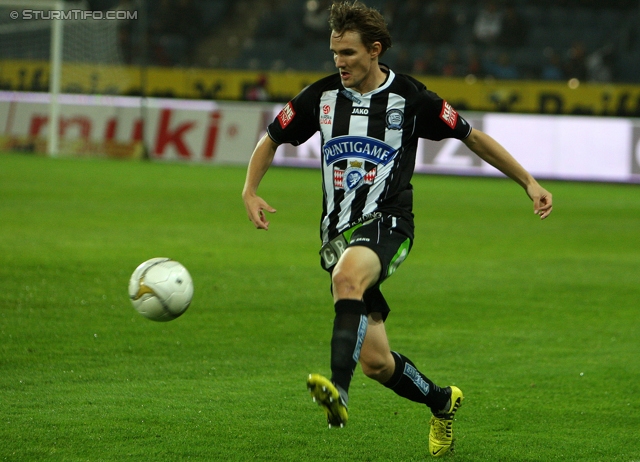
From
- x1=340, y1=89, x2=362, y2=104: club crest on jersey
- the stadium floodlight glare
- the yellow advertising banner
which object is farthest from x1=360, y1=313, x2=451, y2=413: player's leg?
the stadium floodlight glare

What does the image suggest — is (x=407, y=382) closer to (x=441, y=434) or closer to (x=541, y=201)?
(x=441, y=434)

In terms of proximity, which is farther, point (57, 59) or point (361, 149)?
point (57, 59)

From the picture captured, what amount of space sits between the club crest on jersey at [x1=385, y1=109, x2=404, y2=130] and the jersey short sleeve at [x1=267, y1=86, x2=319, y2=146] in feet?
1.11

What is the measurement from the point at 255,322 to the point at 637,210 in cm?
1096

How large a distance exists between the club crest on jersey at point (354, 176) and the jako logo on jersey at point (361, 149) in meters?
0.04

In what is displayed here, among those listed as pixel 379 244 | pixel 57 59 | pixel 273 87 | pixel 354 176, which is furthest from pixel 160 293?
pixel 273 87

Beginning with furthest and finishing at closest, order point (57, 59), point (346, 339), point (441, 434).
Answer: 1. point (57, 59)
2. point (441, 434)
3. point (346, 339)

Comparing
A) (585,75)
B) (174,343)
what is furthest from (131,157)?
(174,343)

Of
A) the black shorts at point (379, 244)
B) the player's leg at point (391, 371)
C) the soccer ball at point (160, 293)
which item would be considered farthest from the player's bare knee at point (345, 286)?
the soccer ball at point (160, 293)

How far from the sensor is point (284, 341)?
6.84 metres

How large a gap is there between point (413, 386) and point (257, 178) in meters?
1.20

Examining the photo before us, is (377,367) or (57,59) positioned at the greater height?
(57,59)

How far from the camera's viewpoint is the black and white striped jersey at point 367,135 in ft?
14.3

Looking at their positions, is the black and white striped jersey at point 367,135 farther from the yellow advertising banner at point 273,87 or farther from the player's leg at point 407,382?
the yellow advertising banner at point 273,87
